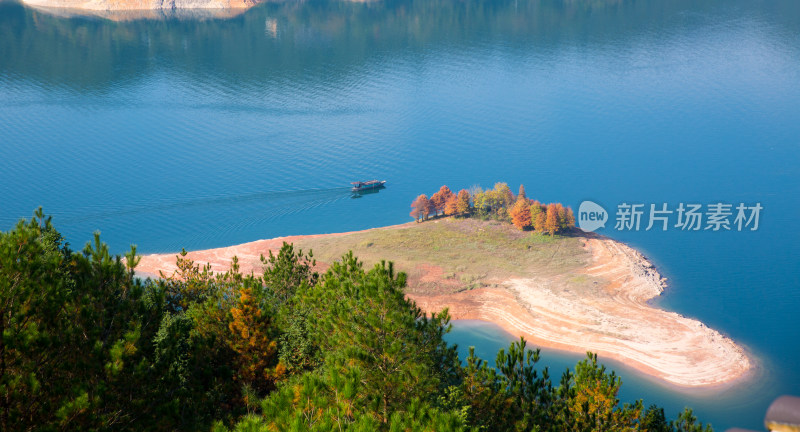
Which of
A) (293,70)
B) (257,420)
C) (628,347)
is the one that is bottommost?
(628,347)

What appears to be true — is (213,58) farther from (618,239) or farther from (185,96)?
(618,239)

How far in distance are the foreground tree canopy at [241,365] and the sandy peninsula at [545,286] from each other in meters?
22.8

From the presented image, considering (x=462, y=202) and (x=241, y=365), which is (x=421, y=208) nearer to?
(x=462, y=202)

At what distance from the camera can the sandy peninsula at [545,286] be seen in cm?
4438

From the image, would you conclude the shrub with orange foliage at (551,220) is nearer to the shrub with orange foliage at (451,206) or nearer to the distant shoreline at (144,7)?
the shrub with orange foliage at (451,206)

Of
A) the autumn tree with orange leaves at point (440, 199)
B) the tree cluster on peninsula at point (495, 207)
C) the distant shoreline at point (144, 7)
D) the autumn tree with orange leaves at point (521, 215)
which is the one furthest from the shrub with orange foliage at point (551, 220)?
the distant shoreline at point (144, 7)

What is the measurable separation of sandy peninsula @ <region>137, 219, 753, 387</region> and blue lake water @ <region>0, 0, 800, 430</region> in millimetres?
2049

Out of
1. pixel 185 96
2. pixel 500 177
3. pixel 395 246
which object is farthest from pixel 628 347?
pixel 185 96

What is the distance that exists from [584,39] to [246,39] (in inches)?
2554

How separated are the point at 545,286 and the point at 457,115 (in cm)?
4360

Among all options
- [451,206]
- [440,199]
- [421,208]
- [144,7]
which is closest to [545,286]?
[451,206]

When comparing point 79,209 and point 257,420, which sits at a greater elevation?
point 257,420

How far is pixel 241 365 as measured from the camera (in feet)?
81.8

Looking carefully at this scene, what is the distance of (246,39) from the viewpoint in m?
129
